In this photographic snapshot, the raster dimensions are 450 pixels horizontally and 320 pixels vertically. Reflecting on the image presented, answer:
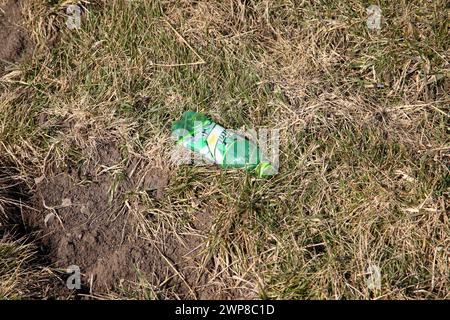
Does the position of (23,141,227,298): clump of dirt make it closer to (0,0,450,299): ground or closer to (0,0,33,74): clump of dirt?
(0,0,450,299): ground

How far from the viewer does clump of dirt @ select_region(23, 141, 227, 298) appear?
8.22 ft

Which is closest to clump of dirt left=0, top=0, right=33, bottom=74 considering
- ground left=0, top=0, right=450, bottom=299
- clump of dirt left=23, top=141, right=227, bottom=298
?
ground left=0, top=0, right=450, bottom=299

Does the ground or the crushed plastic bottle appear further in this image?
the crushed plastic bottle

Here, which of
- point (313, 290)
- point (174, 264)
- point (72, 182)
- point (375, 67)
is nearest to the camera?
point (313, 290)

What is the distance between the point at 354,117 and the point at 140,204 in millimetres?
1081

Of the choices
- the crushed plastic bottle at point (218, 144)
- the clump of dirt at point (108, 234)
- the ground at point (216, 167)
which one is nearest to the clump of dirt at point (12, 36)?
the ground at point (216, 167)

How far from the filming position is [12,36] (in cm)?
320

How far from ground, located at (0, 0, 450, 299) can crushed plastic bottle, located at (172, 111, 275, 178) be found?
50 millimetres

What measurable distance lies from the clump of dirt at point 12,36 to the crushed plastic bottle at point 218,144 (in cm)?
97

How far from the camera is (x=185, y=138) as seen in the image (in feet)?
9.36

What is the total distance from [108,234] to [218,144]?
0.65 metres

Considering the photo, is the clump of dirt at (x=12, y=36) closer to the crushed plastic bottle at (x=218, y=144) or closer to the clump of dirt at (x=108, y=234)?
the clump of dirt at (x=108, y=234)

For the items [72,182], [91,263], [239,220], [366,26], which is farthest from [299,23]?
[91,263]

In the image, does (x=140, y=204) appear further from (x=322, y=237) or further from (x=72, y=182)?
(x=322, y=237)
